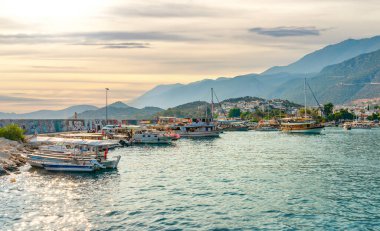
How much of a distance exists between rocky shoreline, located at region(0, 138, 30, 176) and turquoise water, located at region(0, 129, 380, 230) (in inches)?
90.2

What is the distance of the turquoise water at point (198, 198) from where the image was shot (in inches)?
1216

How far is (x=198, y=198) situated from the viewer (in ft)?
126

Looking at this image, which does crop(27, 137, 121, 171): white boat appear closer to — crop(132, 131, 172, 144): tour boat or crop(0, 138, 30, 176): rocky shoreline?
crop(0, 138, 30, 176): rocky shoreline

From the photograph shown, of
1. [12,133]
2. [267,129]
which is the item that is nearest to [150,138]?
[12,133]

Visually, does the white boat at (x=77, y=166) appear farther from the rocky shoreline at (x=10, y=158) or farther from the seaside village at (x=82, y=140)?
the rocky shoreline at (x=10, y=158)

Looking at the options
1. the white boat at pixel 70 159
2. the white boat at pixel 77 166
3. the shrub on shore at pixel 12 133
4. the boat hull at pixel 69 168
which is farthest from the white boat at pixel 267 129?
the boat hull at pixel 69 168

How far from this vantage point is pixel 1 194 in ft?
131

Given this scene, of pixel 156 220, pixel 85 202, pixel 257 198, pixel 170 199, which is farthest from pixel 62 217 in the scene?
pixel 257 198

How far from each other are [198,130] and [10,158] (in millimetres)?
77230

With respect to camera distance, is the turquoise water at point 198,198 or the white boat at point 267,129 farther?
the white boat at point 267,129

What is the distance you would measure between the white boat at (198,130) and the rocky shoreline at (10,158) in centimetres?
6089

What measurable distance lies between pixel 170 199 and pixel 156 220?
684 centimetres

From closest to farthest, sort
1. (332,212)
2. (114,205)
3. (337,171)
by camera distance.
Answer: (332,212) → (114,205) → (337,171)

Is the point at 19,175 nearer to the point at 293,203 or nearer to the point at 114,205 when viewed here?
the point at 114,205
